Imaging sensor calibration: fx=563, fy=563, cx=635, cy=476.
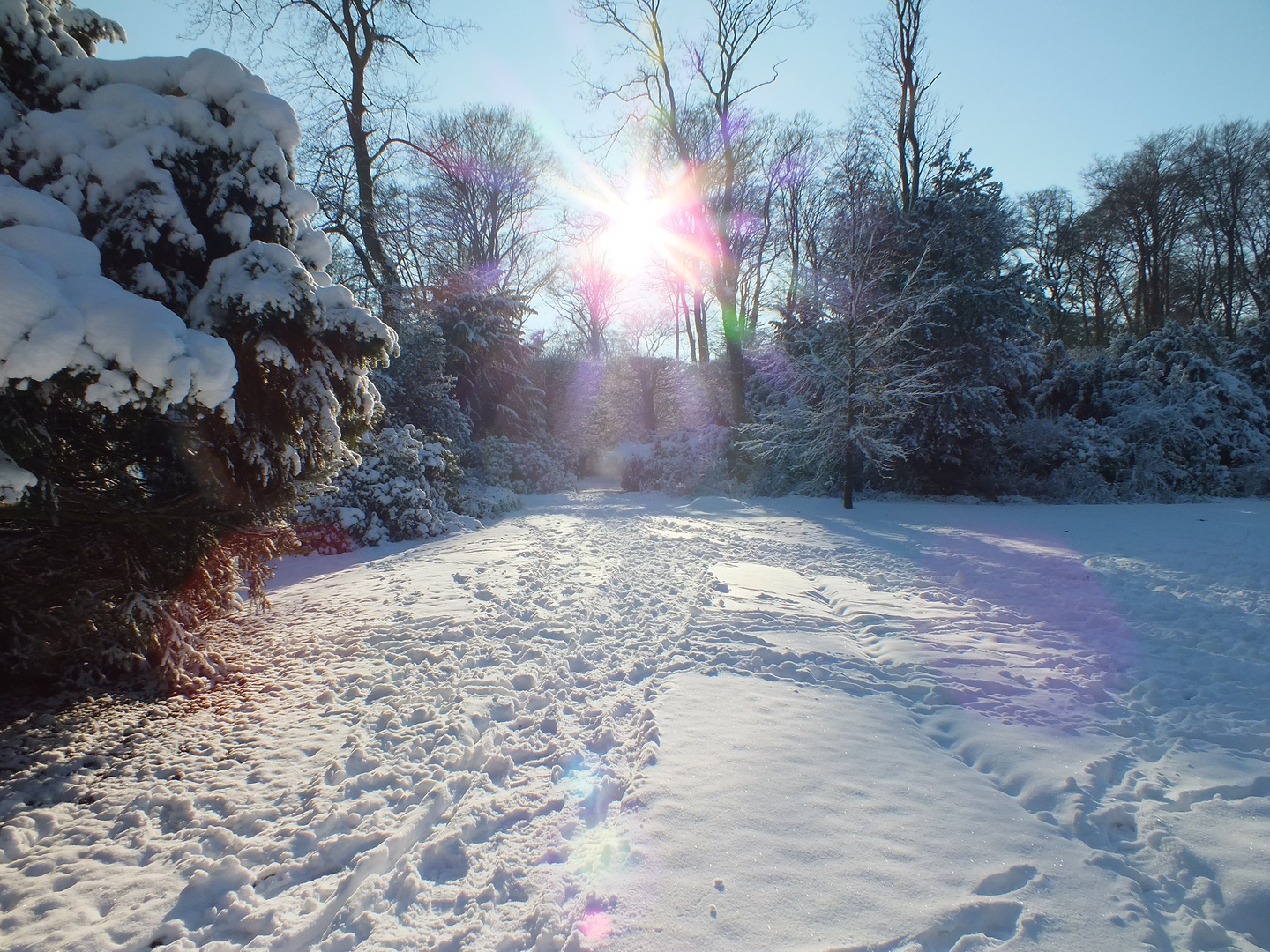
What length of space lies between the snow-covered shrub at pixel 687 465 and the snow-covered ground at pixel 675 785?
12.0m

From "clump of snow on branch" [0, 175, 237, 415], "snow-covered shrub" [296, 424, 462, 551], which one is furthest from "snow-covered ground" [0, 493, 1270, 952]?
→ "snow-covered shrub" [296, 424, 462, 551]

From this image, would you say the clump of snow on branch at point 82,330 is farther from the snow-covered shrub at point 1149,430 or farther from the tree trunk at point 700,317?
the tree trunk at point 700,317

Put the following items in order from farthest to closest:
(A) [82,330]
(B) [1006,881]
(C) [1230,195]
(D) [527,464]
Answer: (C) [1230,195]
(D) [527,464]
(A) [82,330]
(B) [1006,881]

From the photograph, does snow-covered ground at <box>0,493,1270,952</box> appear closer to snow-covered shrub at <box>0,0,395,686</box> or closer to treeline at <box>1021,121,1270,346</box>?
snow-covered shrub at <box>0,0,395,686</box>

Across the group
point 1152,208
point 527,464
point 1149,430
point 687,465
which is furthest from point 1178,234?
point 527,464

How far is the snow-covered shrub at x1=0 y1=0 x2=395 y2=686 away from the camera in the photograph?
2275 millimetres

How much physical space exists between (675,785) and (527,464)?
1605 centimetres

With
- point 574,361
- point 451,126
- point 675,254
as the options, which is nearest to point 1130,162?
point 675,254

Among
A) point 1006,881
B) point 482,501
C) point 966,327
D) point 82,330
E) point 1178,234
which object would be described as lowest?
point 1006,881

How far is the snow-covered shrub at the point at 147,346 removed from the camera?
2.28 meters

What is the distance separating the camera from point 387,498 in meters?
8.50

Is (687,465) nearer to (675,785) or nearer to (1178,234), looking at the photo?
(675,785)

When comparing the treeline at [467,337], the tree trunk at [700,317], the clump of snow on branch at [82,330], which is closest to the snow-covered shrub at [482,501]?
the treeline at [467,337]

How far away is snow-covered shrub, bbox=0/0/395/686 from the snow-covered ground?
2.39 feet
